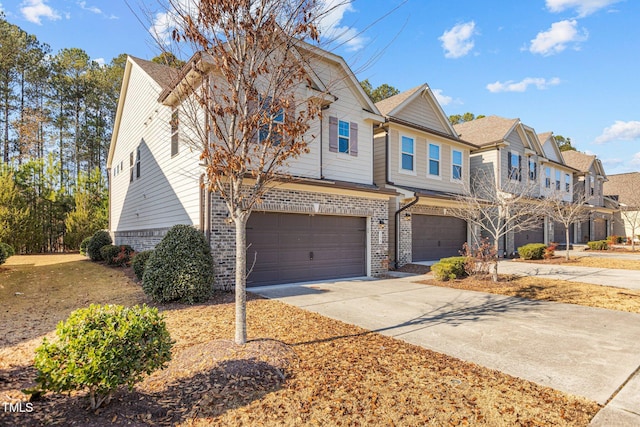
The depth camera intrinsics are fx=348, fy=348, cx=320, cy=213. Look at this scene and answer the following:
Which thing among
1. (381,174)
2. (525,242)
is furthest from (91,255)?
(525,242)

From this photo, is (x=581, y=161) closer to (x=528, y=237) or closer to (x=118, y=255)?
(x=528, y=237)

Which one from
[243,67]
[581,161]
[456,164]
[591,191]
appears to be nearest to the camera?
[243,67]

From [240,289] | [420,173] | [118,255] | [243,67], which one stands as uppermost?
[420,173]

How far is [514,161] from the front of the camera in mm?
20047

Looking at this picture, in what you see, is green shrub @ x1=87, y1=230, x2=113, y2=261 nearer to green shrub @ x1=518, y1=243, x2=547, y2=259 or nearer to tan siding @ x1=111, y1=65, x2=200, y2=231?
tan siding @ x1=111, y1=65, x2=200, y2=231

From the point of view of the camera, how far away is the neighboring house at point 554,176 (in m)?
23.9

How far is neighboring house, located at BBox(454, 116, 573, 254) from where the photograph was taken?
61.9 feet

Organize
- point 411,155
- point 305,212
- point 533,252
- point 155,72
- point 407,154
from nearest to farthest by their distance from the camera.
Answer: point 305,212 < point 155,72 < point 407,154 < point 411,155 < point 533,252

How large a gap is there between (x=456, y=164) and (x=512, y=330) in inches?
513

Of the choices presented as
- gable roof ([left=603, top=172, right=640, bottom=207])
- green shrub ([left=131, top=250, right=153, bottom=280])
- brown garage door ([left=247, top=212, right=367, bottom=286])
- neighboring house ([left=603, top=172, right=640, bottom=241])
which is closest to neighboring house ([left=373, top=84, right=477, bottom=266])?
brown garage door ([left=247, top=212, right=367, bottom=286])

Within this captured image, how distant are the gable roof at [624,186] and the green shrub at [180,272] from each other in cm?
4245

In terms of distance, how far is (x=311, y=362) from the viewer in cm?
429

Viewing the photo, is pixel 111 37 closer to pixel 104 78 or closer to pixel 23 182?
pixel 23 182

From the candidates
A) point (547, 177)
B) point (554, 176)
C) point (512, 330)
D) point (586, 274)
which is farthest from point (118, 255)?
point (554, 176)
